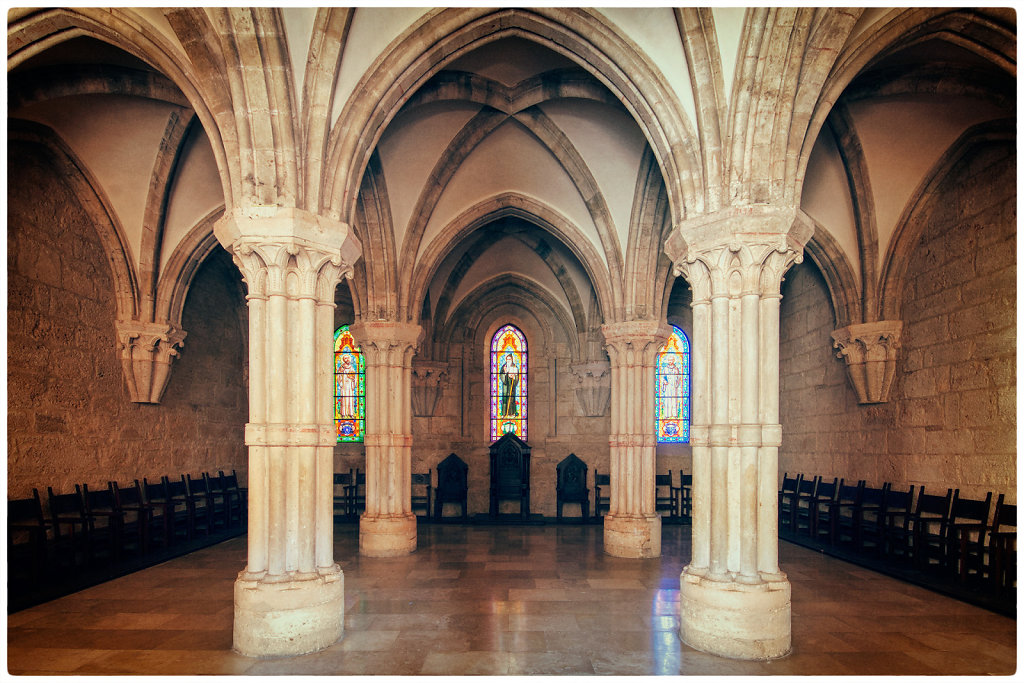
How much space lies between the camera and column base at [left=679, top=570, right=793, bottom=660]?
5.87 metres

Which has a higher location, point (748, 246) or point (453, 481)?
point (748, 246)

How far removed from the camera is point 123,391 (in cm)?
1133

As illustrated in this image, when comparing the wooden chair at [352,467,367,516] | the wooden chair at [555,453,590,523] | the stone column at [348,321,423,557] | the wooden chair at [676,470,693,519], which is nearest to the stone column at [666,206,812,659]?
the stone column at [348,321,423,557]

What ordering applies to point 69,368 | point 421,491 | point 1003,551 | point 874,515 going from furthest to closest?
point 421,491 → point 874,515 → point 69,368 → point 1003,551

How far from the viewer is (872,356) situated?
10898mm

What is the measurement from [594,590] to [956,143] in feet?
24.1

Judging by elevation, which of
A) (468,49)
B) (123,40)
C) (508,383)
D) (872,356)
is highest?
(468,49)

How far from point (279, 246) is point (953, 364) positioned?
28.0 ft

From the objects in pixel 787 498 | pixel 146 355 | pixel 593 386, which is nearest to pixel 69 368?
pixel 146 355

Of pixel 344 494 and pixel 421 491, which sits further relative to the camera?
pixel 421 491

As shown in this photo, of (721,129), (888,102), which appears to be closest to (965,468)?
(888,102)

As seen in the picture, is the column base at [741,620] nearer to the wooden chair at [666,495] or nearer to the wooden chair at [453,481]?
the wooden chair at [666,495]

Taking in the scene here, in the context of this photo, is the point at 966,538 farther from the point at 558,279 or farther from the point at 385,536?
the point at 558,279

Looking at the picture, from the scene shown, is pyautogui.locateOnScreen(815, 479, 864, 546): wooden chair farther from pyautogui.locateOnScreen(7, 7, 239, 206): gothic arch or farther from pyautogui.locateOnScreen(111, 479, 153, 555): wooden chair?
pyautogui.locateOnScreen(111, 479, 153, 555): wooden chair
